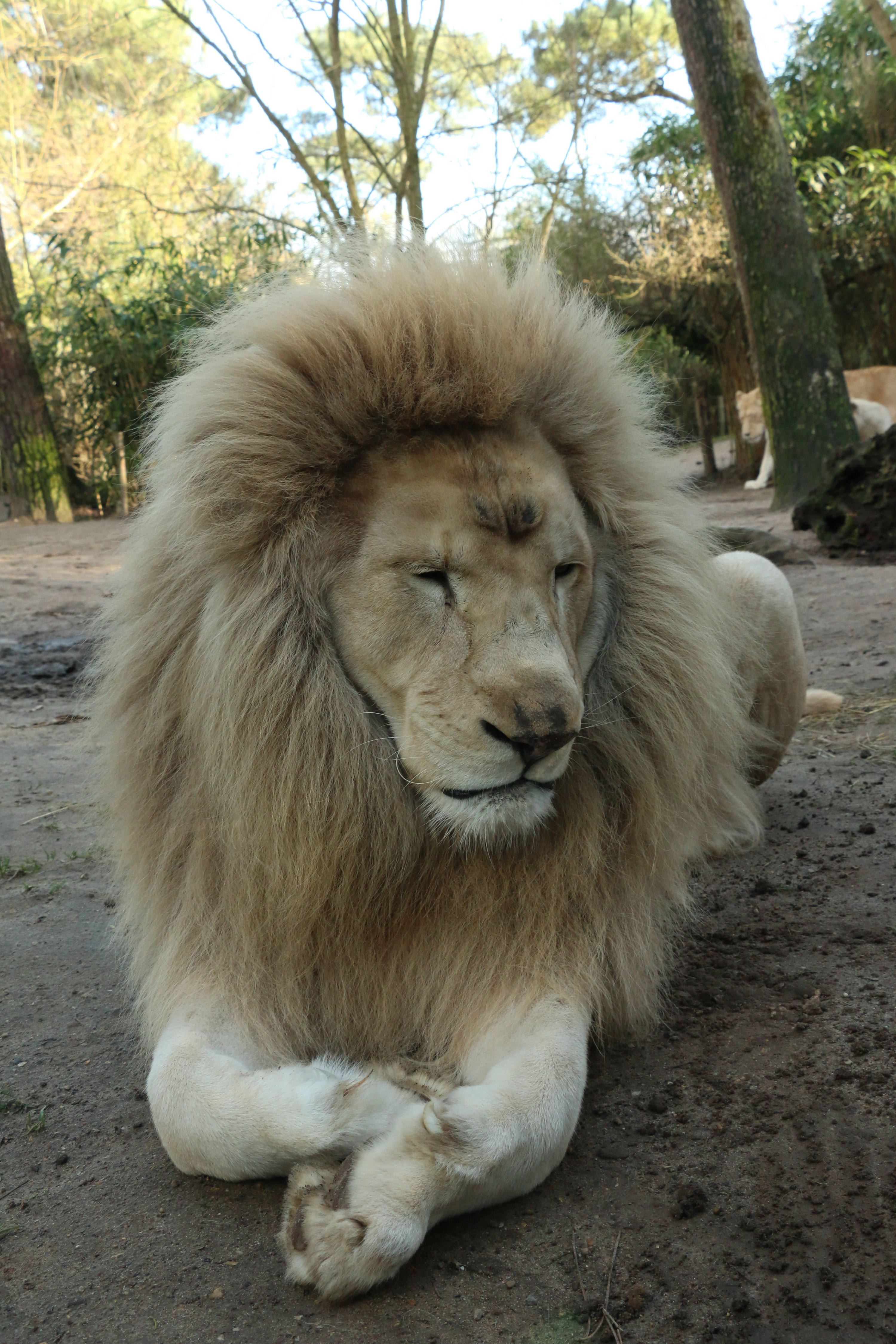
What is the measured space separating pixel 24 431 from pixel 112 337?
5.52ft

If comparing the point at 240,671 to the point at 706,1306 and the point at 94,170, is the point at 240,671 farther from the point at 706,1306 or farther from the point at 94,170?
the point at 94,170

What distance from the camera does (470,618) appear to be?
183 centimetres

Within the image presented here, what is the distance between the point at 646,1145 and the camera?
5.90 feet

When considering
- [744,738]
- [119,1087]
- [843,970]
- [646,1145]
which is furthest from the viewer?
[744,738]

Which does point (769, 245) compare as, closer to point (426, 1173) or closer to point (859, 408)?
point (859, 408)

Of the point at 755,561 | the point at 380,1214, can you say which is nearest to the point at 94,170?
the point at 755,561

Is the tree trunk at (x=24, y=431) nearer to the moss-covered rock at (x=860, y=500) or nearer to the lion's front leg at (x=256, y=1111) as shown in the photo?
the moss-covered rock at (x=860, y=500)

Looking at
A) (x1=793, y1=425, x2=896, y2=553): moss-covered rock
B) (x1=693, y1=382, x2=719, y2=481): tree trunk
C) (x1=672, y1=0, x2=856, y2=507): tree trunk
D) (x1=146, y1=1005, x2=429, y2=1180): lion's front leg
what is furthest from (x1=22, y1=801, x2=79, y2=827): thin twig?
(x1=693, y1=382, x2=719, y2=481): tree trunk

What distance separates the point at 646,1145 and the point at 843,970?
71 centimetres

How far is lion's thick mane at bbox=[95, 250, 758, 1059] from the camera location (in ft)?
6.34

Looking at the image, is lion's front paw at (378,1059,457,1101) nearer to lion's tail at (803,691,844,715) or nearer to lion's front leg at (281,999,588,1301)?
lion's front leg at (281,999,588,1301)

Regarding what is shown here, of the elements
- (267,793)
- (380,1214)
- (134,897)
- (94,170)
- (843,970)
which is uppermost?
(94,170)

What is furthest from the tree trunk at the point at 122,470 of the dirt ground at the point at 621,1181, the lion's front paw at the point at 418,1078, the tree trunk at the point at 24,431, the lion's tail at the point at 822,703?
the lion's front paw at the point at 418,1078

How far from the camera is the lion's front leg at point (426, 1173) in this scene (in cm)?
147
